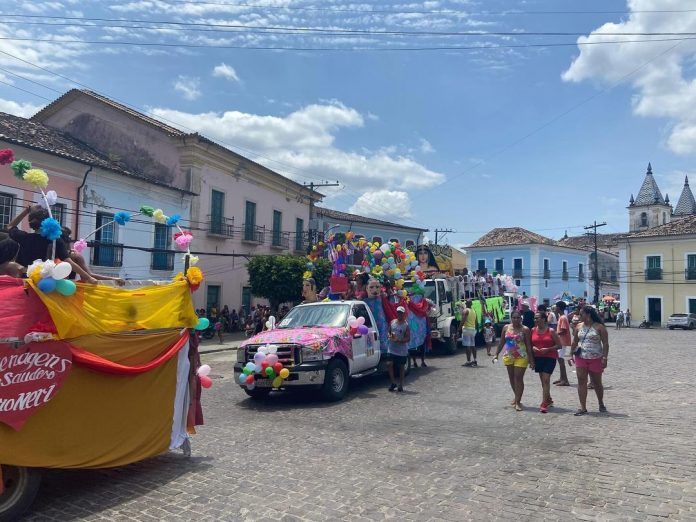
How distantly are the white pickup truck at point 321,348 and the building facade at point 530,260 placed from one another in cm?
4601

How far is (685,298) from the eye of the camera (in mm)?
42438

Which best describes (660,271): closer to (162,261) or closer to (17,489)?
(162,261)

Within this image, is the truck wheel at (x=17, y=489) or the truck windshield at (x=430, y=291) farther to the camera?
the truck windshield at (x=430, y=291)

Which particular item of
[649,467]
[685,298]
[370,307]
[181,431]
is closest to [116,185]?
[370,307]

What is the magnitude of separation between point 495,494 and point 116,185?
20.0 meters

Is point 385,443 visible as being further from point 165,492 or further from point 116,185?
point 116,185

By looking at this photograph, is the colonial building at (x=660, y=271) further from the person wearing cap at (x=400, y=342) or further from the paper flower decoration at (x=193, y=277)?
the paper flower decoration at (x=193, y=277)

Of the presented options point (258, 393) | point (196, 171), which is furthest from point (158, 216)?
point (196, 171)

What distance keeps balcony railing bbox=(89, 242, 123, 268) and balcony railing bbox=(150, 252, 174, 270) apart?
71.5 inches

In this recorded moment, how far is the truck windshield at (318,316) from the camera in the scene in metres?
10.6

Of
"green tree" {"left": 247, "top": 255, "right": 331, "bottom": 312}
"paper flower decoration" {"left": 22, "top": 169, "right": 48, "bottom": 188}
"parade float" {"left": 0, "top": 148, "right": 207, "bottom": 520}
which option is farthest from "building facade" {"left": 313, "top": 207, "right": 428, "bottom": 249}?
"paper flower decoration" {"left": 22, "top": 169, "right": 48, "bottom": 188}

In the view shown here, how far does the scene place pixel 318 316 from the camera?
10.9 m

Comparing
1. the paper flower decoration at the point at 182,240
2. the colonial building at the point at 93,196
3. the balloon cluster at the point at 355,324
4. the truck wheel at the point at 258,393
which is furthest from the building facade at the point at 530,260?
the paper flower decoration at the point at 182,240

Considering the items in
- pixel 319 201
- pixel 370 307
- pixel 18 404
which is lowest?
pixel 18 404
